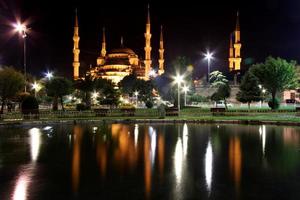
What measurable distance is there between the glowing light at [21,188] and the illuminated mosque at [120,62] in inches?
3163

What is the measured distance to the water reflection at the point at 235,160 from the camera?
9.13m

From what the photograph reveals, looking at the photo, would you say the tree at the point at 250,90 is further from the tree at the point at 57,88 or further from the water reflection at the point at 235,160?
the water reflection at the point at 235,160

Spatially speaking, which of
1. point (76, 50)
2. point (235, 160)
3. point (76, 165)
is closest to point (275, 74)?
point (235, 160)

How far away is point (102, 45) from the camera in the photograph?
122m

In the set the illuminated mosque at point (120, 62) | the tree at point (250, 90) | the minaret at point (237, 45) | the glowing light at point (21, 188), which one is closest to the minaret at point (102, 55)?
the illuminated mosque at point (120, 62)

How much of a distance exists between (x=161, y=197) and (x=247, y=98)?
3654cm

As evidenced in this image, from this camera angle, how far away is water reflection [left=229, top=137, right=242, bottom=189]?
9.13 m

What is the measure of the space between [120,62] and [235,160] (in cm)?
9650

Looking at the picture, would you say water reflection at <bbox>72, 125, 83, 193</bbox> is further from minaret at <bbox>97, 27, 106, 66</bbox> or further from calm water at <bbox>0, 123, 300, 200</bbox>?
minaret at <bbox>97, 27, 106, 66</bbox>

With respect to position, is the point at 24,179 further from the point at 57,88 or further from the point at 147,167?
the point at 57,88

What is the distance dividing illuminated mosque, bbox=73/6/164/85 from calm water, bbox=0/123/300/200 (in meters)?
75.3

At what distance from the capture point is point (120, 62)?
10656 centimetres

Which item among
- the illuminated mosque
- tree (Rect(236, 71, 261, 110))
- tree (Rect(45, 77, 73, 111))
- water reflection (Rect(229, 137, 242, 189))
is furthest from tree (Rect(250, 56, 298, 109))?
the illuminated mosque

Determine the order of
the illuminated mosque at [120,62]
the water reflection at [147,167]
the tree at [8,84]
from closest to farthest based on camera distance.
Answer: the water reflection at [147,167]
the tree at [8,84]
the illuminated mosque at [120,62]
